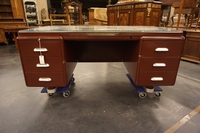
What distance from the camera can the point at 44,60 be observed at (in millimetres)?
1138

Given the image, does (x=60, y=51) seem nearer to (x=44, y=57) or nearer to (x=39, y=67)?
(x=44, y=57)

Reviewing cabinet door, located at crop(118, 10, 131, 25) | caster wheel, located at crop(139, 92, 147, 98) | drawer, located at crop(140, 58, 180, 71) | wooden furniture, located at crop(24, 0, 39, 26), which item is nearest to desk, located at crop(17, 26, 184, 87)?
drawer, located at crop(140, 58, 180, 71)

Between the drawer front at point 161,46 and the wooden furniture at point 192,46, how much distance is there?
1859 mm

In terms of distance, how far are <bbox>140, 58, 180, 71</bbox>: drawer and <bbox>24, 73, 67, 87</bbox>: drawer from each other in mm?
756

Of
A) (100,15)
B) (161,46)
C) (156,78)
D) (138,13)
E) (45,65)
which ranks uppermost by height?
(100,15)

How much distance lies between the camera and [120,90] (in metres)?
1.67

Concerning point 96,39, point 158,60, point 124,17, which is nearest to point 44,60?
point 96,39

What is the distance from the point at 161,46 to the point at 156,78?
312 millimetres

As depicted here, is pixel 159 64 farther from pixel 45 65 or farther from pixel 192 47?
pixel 192 47

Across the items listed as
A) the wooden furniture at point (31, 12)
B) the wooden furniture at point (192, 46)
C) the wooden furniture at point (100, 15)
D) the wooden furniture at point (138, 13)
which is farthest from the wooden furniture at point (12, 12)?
the wooden furniture at point (192, 46)

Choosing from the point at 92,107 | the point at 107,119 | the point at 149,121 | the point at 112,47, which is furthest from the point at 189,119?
the point at 112,47

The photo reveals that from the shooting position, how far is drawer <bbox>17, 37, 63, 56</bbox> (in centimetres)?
108

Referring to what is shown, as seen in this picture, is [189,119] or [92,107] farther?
[92,107]

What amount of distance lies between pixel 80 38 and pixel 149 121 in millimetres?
963
